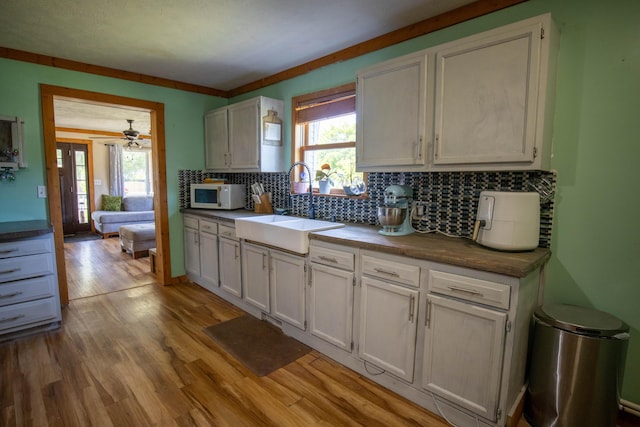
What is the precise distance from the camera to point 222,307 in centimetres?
330

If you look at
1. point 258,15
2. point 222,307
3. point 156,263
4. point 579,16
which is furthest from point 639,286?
point 156,263

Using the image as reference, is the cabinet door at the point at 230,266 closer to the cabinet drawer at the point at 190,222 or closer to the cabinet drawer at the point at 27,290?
the cabinet drawer at the point at 190,222

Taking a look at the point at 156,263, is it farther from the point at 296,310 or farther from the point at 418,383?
the point at 418,383

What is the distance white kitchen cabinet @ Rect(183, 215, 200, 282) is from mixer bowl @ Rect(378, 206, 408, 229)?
8.02 ft

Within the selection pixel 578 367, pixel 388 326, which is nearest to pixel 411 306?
pixel 388 326

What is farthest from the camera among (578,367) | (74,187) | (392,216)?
(74,187)

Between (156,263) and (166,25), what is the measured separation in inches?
115

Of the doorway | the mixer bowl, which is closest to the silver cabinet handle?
the mixer bowl

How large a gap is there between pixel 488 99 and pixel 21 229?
3530 millimetres

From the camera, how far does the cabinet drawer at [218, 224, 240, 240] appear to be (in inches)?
125

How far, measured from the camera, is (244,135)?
11.7 ft

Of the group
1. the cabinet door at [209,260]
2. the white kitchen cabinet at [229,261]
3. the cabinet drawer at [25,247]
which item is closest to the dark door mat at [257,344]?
the white kitchen cabinet at [229,261]

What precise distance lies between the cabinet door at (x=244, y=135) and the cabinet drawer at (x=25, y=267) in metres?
1.94

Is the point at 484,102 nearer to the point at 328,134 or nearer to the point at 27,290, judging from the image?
the point at 328,134
